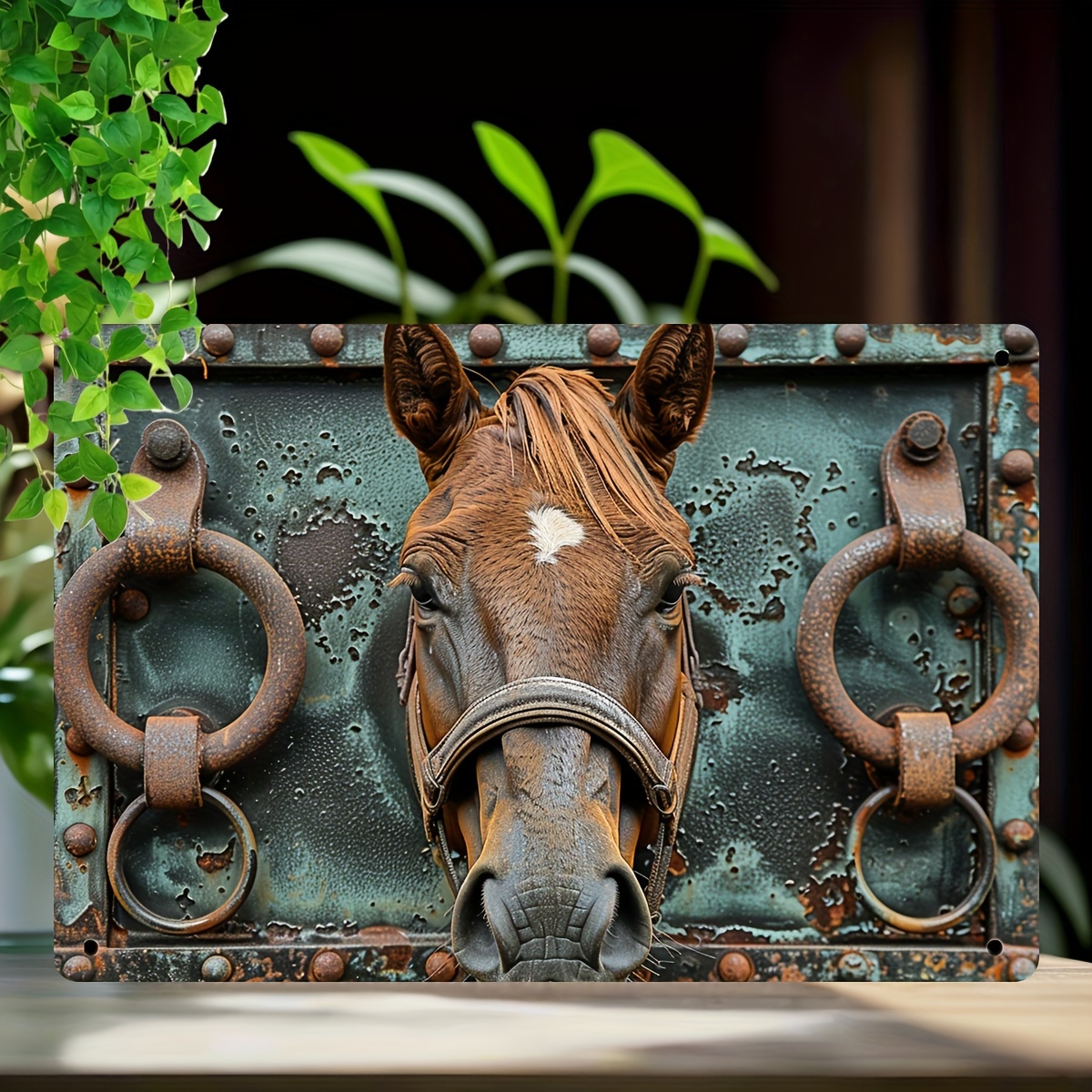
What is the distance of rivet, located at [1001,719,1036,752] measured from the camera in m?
0.89

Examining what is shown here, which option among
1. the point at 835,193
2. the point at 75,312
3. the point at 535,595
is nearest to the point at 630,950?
the point at 535,595

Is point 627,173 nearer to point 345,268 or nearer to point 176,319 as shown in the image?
point 345,268

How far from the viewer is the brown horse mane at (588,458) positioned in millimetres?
779

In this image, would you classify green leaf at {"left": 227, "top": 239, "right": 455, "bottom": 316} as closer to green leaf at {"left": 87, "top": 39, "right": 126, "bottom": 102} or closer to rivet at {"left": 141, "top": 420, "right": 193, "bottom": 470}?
rivet at {"left": 141, "top": 420, "right": 193, "bottom": 470}

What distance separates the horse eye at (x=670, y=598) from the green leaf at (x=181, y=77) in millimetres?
401

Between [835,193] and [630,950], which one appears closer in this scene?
[630,950]

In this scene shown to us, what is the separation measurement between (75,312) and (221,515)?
0.34m

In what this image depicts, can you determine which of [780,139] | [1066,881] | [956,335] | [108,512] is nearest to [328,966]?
[108,512]

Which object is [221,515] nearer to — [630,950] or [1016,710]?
[630,950]

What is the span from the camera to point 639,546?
2.54 feet

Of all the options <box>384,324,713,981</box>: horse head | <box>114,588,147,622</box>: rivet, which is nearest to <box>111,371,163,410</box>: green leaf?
<box>384,324,713,981</box>: horse head

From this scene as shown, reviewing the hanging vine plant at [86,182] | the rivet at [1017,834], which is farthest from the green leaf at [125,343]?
the rivet at [1017,834]

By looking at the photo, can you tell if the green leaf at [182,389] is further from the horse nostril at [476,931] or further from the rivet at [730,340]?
the rivet at [730,340]

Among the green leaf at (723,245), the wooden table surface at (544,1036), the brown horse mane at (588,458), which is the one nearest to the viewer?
the wooden table surface at (544,1036)
